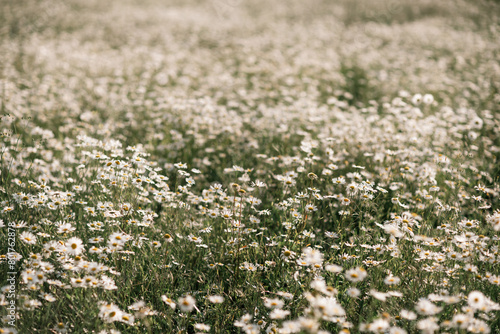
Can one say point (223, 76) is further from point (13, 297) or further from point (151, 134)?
point (13, 297)

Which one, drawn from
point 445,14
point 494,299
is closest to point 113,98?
point 494,299

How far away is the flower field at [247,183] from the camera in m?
2.24

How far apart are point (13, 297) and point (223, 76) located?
6.15 m

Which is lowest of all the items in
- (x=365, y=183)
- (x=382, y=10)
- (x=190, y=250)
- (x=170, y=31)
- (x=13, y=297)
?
(x=190, y=250)

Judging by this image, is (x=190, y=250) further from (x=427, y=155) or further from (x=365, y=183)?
(x=427, y=155)

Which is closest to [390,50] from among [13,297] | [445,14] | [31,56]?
[445,14]

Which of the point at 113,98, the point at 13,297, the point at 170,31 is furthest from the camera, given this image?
the point at 170,31

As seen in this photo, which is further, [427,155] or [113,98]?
[113,98]

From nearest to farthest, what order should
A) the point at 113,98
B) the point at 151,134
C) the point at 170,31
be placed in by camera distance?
the point at 151,134 < the point at 113,98 < the point at 170,31

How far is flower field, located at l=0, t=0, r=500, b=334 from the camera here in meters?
2.24

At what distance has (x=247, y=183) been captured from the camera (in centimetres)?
375

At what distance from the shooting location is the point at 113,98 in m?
6.32

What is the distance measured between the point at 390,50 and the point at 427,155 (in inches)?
293

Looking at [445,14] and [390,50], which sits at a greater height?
[445,14]
